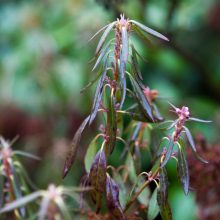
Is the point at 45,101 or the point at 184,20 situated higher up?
the point at 184,20

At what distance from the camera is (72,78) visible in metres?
2.12

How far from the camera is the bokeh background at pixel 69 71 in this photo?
2025 mm

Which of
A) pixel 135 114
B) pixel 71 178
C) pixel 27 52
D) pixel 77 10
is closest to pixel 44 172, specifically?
pixel 71 178

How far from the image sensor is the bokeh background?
2025 millimetres

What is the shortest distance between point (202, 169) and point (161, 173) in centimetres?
27

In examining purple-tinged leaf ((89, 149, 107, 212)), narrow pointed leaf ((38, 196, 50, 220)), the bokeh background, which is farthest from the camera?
the bokeh background

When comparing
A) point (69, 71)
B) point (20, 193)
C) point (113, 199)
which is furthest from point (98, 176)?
point (69, 71)

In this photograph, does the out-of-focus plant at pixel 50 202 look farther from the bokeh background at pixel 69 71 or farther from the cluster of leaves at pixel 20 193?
the bokeh background at pixel 69 71


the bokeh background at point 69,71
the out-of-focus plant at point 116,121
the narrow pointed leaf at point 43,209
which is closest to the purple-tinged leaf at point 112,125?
the out-of-focus plant at point 116,121

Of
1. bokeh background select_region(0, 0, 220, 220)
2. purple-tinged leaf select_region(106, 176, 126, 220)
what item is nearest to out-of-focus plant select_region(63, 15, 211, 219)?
purple-tinged leaf select_region(106, 176, 126, 220)

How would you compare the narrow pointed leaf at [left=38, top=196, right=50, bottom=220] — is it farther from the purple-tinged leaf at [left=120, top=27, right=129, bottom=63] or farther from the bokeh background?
the bokeh background

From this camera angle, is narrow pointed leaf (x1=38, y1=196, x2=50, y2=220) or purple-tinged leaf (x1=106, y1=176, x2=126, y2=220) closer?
narrow pointed leaf (x1=38, y1=196, x2=50, y2=220)

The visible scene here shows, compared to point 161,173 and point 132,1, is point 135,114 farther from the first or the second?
point 132,1

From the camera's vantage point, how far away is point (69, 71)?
215 cm
